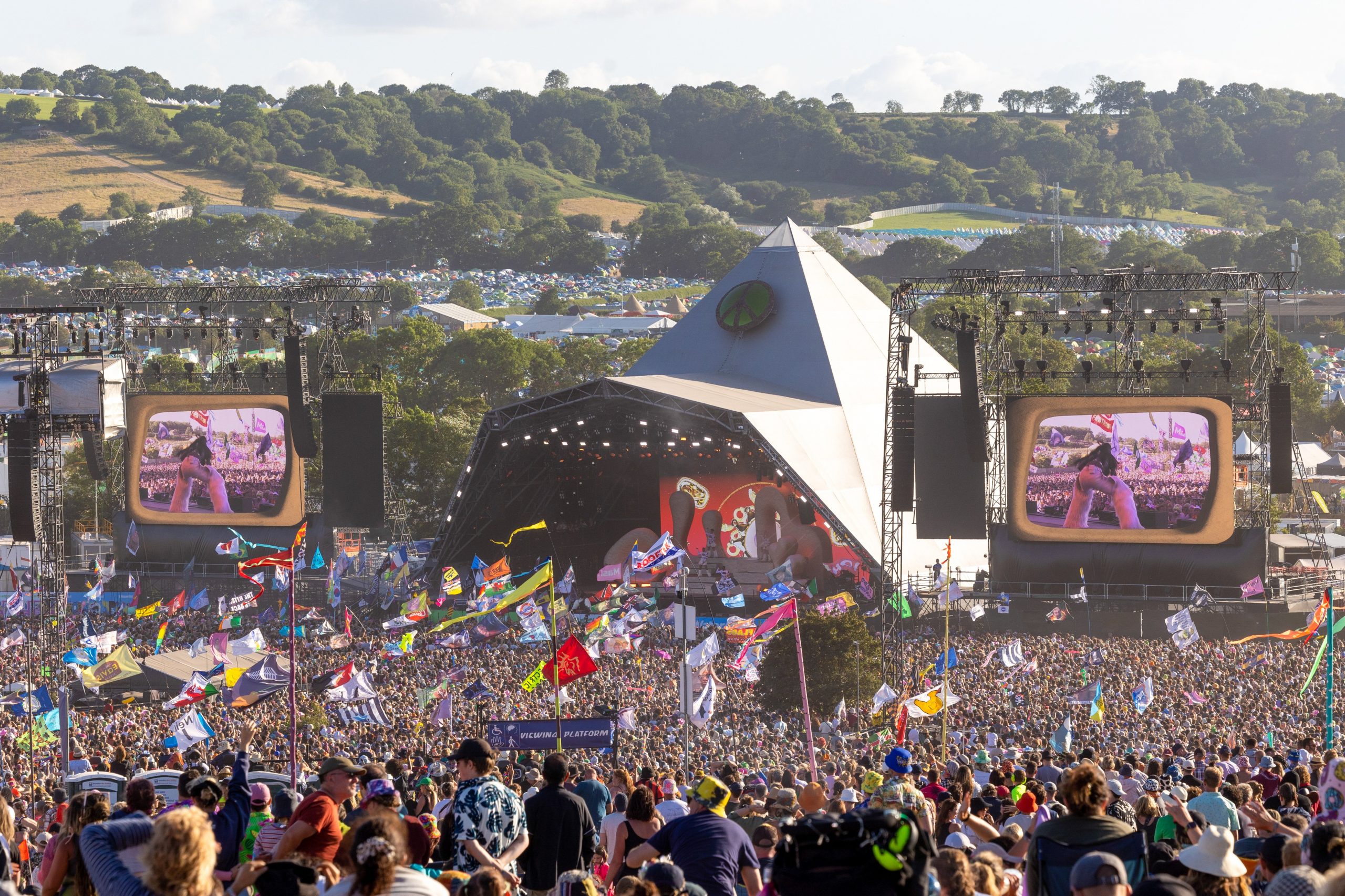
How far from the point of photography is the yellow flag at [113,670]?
1131 inches

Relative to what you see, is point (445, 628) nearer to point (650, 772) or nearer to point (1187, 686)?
point (1187, 686)

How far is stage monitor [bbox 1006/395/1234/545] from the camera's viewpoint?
38.6 m

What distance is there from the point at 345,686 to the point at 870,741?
8374 millimetres

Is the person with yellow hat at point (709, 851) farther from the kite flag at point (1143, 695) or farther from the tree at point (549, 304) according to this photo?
the tree at point (549, 304)

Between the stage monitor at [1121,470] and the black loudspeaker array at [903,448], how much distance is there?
147 inches

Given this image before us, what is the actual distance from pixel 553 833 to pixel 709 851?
1.29m

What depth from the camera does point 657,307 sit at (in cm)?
13838

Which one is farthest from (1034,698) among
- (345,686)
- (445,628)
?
(445,628)

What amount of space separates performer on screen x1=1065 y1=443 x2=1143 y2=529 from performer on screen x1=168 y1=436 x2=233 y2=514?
70.6 ft

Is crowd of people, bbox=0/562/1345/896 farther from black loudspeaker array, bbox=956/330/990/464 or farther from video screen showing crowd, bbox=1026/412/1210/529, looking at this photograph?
black loudspeaker array, bbox=956/330/990/464

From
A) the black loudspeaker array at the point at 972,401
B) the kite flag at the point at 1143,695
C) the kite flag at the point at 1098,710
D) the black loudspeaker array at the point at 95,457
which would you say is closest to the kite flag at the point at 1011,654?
the kite flag at the point at 1098,710

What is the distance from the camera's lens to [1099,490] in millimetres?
39219

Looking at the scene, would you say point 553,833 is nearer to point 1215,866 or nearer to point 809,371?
point 1215,866

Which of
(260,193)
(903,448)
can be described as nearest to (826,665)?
(903,448)
